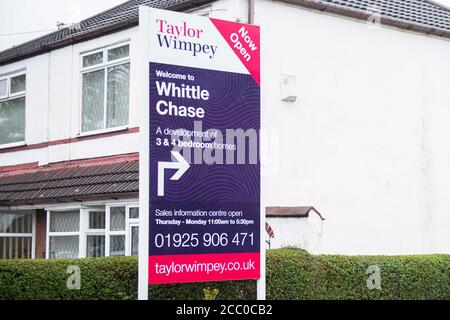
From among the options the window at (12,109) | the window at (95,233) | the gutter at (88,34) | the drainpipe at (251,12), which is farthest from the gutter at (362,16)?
the window at (12,109)

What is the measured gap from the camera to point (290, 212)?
13.9 metres

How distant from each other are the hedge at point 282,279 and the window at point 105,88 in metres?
6.37

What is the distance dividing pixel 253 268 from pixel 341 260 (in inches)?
114

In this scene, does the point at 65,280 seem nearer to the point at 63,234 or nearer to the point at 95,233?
the point at 95,233

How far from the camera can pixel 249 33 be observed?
10.9 meters

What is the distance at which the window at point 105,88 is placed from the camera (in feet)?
58.6

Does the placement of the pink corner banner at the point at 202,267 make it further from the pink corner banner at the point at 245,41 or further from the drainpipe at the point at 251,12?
the drainpipe at the point at 251,12

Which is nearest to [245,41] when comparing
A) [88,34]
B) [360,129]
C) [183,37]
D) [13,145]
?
[183,37]

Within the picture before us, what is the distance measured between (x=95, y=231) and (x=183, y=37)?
853cm

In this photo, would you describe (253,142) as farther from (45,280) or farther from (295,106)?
(295,106)

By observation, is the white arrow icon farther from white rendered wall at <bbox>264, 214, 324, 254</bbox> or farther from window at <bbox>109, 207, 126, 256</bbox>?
window at <bbox>109, 207, 126, 256</bbox>

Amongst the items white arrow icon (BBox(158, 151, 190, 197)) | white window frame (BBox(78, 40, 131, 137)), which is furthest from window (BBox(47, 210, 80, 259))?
white arrow icon (BBox(158, 151, 190, 197))

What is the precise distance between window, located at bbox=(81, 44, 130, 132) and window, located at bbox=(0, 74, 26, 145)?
2.58 m

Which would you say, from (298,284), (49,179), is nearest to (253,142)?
(298,284)
